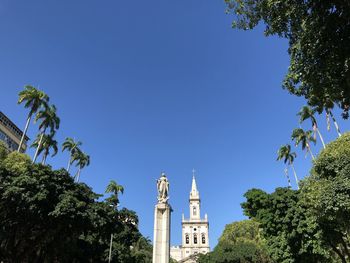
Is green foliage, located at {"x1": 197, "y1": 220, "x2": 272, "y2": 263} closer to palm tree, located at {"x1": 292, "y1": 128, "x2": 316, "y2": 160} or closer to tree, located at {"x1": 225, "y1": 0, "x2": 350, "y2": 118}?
palm tree, located at {"x1": 292, "y1": 128, "x2": 316, "y2": 160}

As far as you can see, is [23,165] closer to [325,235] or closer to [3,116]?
[325,235]

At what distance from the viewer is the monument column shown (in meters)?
19.1

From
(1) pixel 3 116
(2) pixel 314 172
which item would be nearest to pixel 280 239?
(2) pixel 314 172

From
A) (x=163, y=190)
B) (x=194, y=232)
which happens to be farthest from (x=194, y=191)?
(x=163, y=190)

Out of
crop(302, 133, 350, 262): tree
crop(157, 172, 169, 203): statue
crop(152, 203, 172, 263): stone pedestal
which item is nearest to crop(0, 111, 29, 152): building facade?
crop(157, 172, 169, 203): statue

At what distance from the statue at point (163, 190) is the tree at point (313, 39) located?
32.4ft

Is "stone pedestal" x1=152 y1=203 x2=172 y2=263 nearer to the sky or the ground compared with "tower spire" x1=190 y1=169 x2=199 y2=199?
nearer to the ground

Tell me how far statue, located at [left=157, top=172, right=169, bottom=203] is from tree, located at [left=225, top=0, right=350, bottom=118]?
988 cm

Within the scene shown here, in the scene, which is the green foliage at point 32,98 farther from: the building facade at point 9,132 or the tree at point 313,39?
the tree at point 313,39

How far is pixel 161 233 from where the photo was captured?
19.5 meters

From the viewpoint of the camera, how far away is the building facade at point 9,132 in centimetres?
5734

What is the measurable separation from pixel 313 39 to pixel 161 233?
13042 mm

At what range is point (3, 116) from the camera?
190ft

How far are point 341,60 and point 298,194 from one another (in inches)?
801
